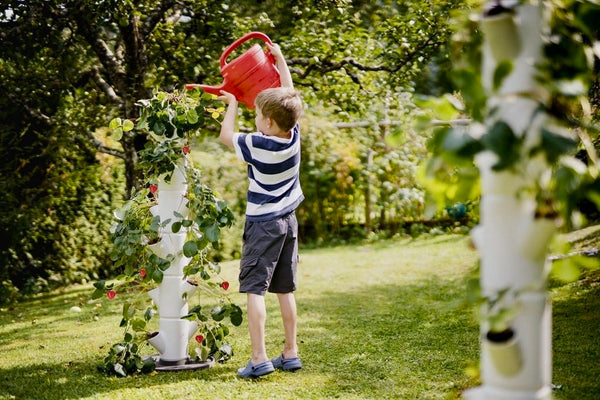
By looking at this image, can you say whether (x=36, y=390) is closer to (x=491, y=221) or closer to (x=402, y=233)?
(x=491, y=221)

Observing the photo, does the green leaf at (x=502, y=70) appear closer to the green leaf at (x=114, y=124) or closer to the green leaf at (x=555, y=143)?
the green leaf at (x=555, y=143)

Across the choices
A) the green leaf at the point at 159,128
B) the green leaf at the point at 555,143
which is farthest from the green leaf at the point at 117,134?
the green leaf at the point at 555,143

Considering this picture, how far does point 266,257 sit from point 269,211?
0.21 meters

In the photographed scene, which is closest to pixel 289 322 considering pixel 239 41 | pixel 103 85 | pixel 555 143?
pixel 239 41

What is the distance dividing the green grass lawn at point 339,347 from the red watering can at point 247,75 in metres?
1.35

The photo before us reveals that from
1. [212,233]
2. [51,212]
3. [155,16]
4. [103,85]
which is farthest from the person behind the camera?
[51,212]

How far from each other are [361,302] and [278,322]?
95 centimetres

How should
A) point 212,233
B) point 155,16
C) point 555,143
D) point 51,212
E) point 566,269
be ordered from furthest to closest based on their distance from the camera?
point 51,212 → point 155,16 → point 212,233 → point 566,269 → point 555,143

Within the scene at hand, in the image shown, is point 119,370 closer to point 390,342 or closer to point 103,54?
point 390,342

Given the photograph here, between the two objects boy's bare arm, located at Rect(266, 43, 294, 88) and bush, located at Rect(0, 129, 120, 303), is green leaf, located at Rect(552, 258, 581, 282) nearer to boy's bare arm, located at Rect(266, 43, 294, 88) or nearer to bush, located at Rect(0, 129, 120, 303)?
boy's bare arm, located at Rect(266, 43, 294, 88)

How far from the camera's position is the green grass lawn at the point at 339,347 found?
2.92 metres

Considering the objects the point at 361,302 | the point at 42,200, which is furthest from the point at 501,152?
the point at 42,200

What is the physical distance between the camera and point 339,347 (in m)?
3.71

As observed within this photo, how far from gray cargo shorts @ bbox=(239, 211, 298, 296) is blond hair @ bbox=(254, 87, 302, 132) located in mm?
459
